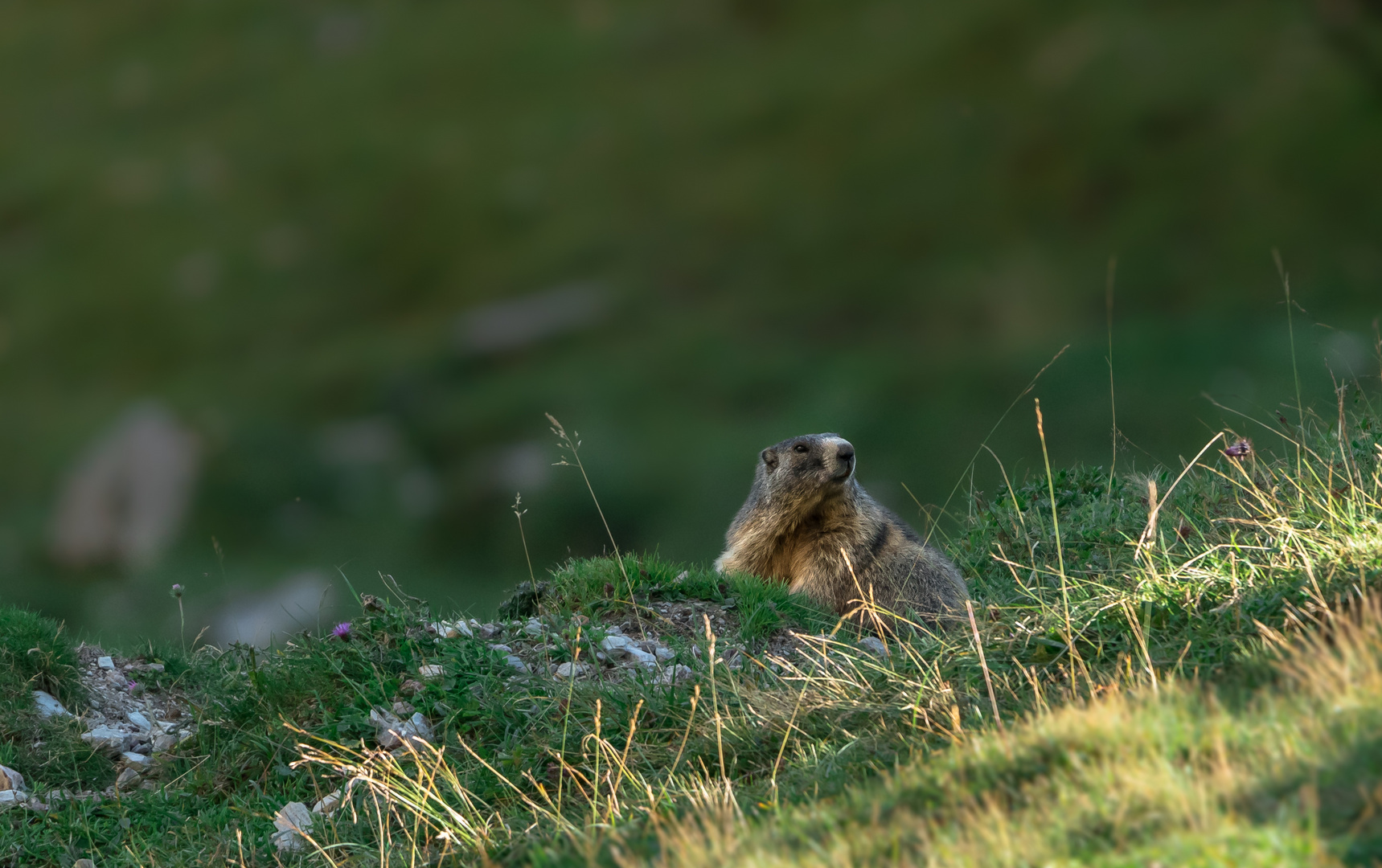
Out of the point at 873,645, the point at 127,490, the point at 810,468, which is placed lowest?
the point at 127,490

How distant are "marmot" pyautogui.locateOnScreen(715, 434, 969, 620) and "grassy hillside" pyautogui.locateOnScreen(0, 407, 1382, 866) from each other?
39cm

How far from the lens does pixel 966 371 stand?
34.3 metres

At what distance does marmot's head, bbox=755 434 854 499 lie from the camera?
8.22 m

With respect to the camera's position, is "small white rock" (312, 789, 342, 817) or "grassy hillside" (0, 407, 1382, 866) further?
"small white rock" (312, 789, 342, 817)

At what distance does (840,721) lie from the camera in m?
4.86

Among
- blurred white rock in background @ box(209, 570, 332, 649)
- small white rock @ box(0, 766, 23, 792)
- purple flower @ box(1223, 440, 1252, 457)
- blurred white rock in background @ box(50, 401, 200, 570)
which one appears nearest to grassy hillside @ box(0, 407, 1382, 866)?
purple flower @ box(1223, 440, 1252, 457)

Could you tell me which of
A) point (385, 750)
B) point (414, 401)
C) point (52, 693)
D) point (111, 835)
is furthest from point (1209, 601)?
point (414, 401)

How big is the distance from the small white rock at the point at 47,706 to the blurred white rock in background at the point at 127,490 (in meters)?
23.1

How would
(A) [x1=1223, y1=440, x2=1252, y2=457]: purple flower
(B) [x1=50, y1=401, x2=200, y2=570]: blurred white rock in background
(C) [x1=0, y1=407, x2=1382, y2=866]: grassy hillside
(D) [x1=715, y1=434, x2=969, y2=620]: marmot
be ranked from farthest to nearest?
(B) [x1=50, y1=401, x2=200, y2=570]: blurred white rock in background, (D) [x1=715, y1=434, x2=969, y2=620]: marmot, (A) [x1=1223, y1=440, x2=1252, y2=457]: purple flower, (C) [x1=0, y1=407, x2=1382, y2=866]: grassy hillside

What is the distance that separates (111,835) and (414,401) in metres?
34.8

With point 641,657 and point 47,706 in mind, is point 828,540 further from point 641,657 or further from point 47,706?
point 47,706

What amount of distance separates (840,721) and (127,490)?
34381mm

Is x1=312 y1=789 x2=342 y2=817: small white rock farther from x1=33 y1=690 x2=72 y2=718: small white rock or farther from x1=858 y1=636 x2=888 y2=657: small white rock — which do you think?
x1=858 y1=636 x2=888 y2=657: small white rock

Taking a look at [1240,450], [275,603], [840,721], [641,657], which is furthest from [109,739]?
[275,603]
